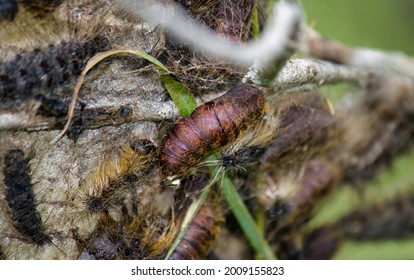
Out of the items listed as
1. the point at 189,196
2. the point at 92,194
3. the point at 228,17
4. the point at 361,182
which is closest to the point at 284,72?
the point at 228,17

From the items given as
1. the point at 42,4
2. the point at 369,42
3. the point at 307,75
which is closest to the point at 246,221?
the point at 307,75

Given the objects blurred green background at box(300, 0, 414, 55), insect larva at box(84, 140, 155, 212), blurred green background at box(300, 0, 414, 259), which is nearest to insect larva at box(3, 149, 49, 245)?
insect larva at box(84, 140, 155, 212)

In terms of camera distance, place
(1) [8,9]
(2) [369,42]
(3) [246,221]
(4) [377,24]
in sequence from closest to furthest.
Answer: (1) [8,9]
(3) [246,221]
(2) [369,42]
(4) [377,24]

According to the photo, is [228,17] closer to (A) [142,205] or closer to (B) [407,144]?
(A) [142,205]

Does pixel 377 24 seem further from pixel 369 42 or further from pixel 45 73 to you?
pixel 45 73

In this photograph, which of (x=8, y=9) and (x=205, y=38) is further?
(x=205, y=38)

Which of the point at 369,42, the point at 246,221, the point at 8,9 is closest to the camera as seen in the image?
the point at 8,9
